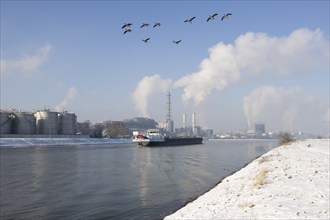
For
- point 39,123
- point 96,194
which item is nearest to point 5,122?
point 39,123

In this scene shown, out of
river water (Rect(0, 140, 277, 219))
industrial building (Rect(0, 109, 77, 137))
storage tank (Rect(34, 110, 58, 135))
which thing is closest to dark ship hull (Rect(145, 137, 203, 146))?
industrial building (Rect(0, 109, 77, 137))

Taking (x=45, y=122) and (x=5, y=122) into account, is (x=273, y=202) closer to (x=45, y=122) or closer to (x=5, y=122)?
(x=5, y=122)

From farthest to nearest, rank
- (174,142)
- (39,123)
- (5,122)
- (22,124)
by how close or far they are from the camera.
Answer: (39,123) < (22,124) < (174,142) < (5,122)

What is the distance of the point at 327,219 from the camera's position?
43.6ft

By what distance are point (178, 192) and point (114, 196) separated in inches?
186

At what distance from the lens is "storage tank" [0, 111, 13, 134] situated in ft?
Answer: 482

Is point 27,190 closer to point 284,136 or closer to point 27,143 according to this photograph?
point 284,136

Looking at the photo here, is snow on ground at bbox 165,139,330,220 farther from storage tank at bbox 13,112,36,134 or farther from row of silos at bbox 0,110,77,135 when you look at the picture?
storage tank at bbox 13,112,36,134

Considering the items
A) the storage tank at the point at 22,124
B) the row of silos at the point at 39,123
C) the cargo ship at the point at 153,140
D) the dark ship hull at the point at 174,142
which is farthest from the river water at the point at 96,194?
the storage tank at the point at 22,124

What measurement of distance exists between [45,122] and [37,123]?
424cm

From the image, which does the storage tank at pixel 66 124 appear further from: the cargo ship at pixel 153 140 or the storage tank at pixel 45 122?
the cargo ship at pixel 153 140

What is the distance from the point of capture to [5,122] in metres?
149

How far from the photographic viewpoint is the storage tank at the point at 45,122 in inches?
6467

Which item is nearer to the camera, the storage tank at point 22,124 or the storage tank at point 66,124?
the storage tank at point 22,124
